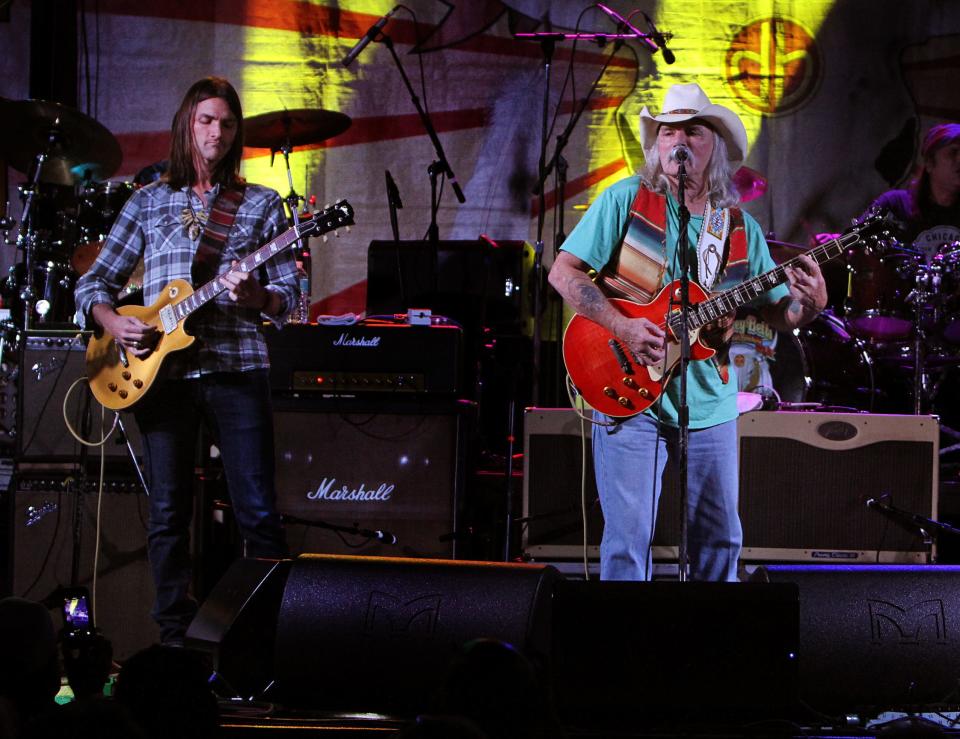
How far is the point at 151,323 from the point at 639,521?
1972 millimetres

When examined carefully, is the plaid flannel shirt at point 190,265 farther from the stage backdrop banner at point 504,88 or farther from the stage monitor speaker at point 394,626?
the stage backdrop banner at point 504,88

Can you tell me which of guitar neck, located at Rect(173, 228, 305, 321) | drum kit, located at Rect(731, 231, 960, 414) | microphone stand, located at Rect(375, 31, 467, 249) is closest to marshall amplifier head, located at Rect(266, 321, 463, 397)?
guitar neck, located at Rect(173, 228, 305, 321)

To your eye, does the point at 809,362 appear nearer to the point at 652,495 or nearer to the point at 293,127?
the point at 293,127

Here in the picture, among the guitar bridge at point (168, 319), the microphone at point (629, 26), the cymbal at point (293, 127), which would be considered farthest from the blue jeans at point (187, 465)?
the microphone at point (629, 26)

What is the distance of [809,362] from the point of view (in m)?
7.24

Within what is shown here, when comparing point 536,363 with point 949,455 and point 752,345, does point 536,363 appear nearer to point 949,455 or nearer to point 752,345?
point 752,345

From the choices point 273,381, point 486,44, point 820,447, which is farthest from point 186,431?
point 486,44

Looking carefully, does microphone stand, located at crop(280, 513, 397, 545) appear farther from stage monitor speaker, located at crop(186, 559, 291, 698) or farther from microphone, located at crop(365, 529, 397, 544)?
stage monitor speaker, located at crop(186, 559, 291, 698)

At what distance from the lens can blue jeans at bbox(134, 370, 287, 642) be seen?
4.13 metres

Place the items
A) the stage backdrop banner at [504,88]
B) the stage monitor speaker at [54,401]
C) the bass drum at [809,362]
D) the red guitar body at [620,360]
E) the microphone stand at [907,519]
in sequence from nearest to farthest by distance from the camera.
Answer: the red guitar body at [620,360] → the stage monitor speaker at [54,401] → the microphone stand at [907,519] → the bass drum at [809,362] → the stage backdrop banner at [504,88]

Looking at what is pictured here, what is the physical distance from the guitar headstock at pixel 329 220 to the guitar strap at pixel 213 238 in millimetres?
283

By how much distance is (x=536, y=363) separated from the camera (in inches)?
271

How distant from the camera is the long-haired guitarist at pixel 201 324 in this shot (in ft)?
13.6

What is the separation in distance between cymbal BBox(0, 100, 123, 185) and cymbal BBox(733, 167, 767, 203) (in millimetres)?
4028
